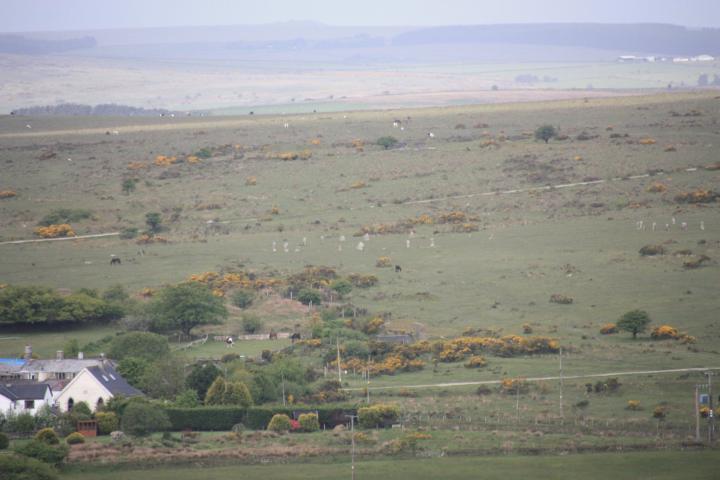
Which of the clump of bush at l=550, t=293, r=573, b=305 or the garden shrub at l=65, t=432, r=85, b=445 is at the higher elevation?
the clump of bush at l=550, t=293, r=573, b=305

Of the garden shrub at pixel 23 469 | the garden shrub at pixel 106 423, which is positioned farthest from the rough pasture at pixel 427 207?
the garden shrub at pixel 23 469

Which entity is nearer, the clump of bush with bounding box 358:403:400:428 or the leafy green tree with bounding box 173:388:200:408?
the clump of bush with bounding box 358:403:400:428

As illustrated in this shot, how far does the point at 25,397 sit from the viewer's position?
195 ft

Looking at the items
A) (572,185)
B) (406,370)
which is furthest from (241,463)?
(572,185)

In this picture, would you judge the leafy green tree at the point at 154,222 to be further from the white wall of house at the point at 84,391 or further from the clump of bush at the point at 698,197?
the white wall of house at the point at 84,391

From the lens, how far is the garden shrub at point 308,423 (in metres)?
56.1

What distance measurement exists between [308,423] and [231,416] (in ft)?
10.7

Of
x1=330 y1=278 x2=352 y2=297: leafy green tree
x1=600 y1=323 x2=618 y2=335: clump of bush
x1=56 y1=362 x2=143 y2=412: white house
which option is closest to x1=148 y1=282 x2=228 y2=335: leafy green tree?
x1=330 y1=278 x2=352 y2=297: leafy green tree

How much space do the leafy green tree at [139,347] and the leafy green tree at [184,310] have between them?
21.3 ft

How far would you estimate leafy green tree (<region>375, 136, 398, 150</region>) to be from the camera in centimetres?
14738

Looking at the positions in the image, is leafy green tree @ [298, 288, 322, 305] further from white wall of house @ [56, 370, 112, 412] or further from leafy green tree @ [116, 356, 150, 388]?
white wall of house @ [56, 370, 112, 412]

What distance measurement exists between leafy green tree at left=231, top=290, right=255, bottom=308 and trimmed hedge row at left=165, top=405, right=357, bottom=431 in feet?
79.2

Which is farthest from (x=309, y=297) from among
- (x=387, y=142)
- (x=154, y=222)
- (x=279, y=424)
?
(x=387, y=142)

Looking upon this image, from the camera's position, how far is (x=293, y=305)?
3209 inches
